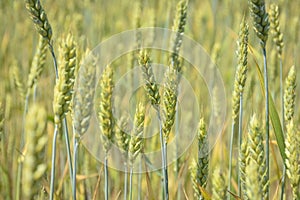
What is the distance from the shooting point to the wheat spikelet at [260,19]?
2.66 feet

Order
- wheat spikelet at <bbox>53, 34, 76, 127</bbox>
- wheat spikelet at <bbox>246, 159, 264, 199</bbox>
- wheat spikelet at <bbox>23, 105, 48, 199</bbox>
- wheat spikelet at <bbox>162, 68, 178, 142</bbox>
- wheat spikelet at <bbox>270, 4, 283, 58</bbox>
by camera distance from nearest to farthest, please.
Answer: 1. wheat spikelet at <bbox>23, 105, 48, 199</bbox>
2. wheat spikelet at <bbox>246, 159, 264, 199</bbox>
3. wheat spikelet at <bbox>53, 34, 76, 127</bbox>
4. wheat spikelet at <bbox>162, 68, 178, 142</bbox>
5. wheat spikelet at <bbox>270, 4, 283, 58</bbox>

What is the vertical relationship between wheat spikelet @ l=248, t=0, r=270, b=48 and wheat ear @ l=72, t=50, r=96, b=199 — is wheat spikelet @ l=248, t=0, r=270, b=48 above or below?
above

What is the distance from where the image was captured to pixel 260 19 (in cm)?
82

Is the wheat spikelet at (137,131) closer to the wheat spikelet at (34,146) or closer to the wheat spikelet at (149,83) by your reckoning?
the wheat spikelet at (149,83)

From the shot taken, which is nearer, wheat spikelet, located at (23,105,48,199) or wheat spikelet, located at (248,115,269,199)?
wheat spikelet, located at (23,105,48,199)

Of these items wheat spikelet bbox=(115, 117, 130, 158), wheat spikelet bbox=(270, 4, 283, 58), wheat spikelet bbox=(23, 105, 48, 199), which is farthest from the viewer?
wheat spikelet bbox=(270, 4, 283, 58)

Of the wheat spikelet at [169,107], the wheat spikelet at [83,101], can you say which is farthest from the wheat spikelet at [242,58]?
the wheat spikelet at [83,101]

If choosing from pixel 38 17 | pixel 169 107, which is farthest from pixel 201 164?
pixel 38 17

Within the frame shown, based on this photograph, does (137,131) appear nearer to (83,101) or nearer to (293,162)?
(83,101)

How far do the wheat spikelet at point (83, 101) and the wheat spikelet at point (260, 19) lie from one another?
11.4 inches

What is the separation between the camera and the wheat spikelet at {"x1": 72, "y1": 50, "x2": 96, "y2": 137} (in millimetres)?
707

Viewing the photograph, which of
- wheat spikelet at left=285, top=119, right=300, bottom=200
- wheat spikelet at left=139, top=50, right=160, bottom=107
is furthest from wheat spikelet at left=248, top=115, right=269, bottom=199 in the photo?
wheat spikelet at left=139, top=50, right=160, bottom=107

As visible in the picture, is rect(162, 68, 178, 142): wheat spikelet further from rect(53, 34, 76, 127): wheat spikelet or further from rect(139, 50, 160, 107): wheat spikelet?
rect(53, 34, 76, 127): wheat spikelet

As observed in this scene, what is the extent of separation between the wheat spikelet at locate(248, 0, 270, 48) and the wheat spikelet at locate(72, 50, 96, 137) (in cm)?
29
